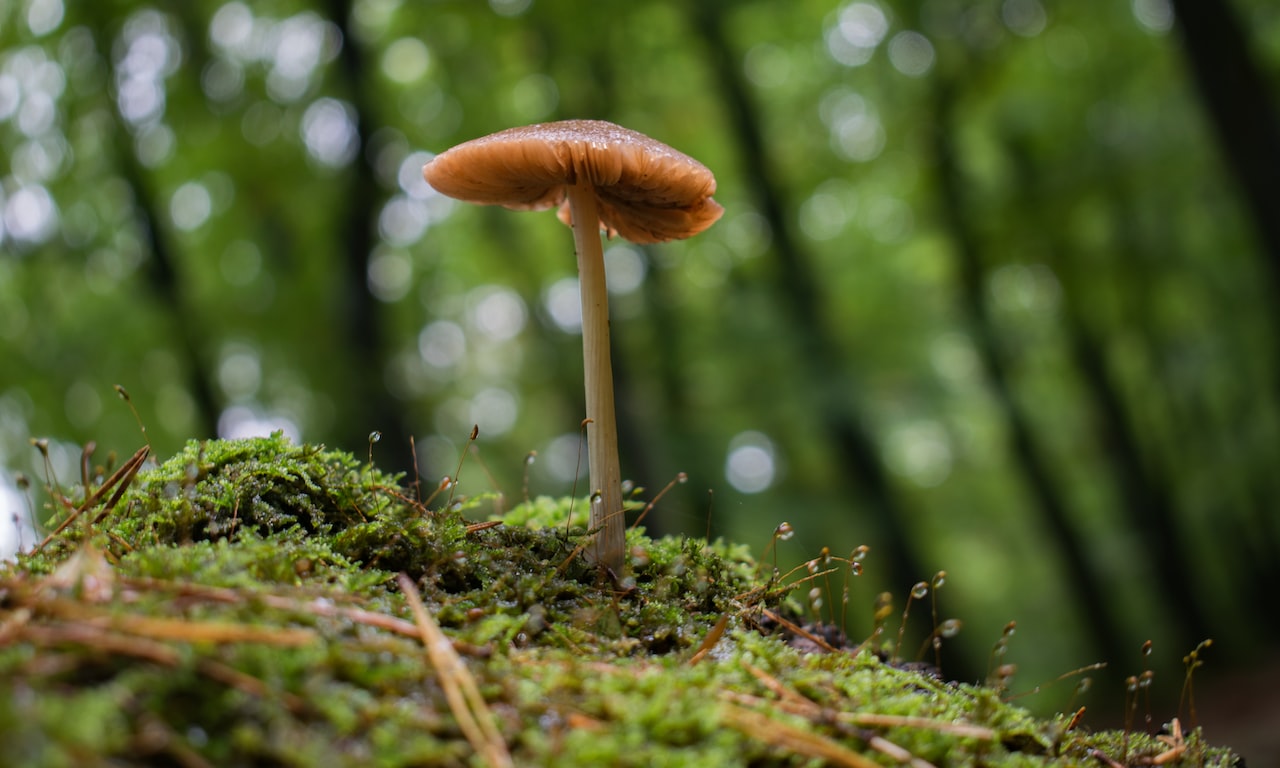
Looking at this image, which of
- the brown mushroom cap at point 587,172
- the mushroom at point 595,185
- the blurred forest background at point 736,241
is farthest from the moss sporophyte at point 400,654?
the blurred forest background at point 736,241

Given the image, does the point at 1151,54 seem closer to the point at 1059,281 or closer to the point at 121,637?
the point at 1059,281

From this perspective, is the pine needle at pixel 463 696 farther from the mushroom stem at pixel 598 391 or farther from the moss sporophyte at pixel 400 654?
the mushroom stem at pixel 598 391

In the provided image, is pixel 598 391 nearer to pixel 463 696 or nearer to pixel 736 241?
pixel 463 696

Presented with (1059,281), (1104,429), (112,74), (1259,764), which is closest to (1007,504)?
(1104,429)

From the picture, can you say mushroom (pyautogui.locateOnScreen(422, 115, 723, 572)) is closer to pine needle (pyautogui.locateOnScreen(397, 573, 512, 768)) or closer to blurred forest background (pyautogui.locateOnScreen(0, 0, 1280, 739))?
pine needle (pyautogui.locateOnScreen(397, 573, 512, 768))

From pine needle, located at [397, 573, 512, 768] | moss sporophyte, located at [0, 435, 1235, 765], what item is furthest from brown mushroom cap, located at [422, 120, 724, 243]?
pine needle, located at [397, 573, 512, 768]

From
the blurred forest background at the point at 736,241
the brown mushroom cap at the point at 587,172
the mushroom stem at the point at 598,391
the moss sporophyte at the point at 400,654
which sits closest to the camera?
the moss sporophyte at the point at 400,654

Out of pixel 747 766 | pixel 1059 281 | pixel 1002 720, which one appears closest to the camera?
pixel 747 766
